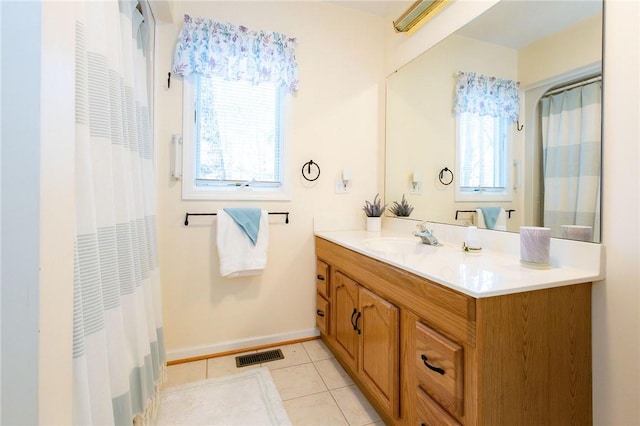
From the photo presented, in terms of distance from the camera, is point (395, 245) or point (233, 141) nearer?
point (395, 245)

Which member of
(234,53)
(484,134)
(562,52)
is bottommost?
(484,134)

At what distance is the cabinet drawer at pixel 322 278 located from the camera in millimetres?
1979

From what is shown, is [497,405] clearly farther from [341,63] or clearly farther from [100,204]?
[341,63]

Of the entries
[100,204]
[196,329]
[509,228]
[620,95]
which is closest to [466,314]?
[509,228]

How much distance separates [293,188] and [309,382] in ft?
4.11

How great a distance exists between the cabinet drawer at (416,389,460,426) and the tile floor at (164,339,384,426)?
0.43 m

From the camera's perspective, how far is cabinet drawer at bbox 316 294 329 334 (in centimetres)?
198

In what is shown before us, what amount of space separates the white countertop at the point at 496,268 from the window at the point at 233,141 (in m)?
0.92

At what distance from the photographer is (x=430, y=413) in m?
1.01

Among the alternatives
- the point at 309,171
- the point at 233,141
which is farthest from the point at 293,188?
the point at 233,141

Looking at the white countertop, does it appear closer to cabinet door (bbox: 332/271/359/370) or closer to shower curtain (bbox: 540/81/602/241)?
shower curtain (bbox: 540/81/602/241)

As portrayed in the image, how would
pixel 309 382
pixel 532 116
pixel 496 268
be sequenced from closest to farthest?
1. pixel 496 268
2. pixel 532 116
3. pixel 309 382

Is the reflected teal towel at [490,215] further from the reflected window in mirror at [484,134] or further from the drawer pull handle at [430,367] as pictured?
the drawer pull handle at [430,367]

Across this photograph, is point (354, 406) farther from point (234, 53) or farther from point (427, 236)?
point (234, 53)
